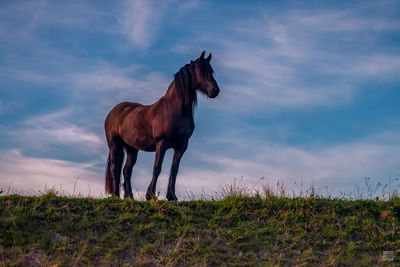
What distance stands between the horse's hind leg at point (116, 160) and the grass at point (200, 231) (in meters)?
3.52

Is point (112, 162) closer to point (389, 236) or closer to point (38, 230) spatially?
point (38, 230)

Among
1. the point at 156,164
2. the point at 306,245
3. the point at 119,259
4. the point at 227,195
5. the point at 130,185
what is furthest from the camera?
the point at 130,185

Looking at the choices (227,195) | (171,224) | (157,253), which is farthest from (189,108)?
(157,253)

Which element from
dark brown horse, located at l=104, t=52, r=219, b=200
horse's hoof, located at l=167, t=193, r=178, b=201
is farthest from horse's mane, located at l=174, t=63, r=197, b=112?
horse's hoof, located at l=167, t=193, r=178, b=201

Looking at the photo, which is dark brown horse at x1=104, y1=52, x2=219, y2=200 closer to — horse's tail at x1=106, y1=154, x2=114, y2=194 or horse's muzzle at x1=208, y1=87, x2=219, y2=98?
horse's muzzle at x1=208, y1=87, x2=219, y2=98

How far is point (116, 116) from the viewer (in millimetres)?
14609

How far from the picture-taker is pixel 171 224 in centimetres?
980

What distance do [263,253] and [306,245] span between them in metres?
0.89

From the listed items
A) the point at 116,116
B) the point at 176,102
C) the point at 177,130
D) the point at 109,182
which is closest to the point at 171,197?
the point at 177,130

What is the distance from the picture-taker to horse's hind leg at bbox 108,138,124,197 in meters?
14.1

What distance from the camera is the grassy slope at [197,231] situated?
873cm

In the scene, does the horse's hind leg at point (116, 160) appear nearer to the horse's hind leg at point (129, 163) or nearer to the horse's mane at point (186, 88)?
the horse's hind leg at point (129, 163)

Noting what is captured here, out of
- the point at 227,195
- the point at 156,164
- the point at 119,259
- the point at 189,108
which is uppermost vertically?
the point at 189,108

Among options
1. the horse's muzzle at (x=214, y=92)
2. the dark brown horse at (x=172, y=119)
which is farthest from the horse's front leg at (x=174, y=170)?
the horse's muzzle at (x=214, y=92)
